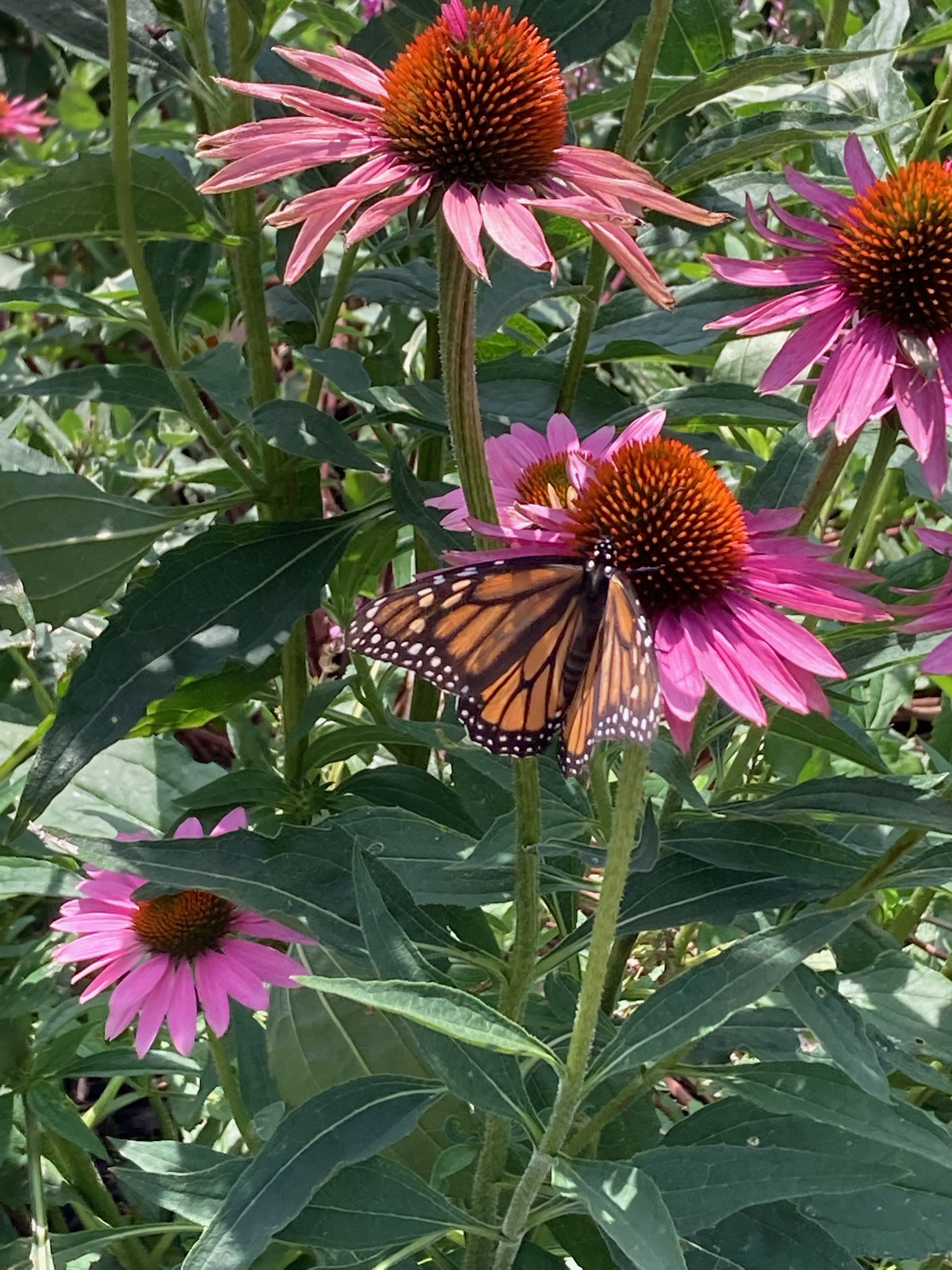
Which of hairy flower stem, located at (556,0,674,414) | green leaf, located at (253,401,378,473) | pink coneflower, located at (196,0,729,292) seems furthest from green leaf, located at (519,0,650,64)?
green leaf, located at (253,401,378,473)

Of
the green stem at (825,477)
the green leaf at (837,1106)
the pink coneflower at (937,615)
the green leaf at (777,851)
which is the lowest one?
the green leaf at (837,1106)

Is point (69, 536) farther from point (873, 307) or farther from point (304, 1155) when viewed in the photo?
point (873, 307)

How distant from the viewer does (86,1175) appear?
47.9 inches

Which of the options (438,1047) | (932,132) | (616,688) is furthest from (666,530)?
(932,132)

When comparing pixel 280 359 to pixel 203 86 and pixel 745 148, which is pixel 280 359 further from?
pixel 745 148

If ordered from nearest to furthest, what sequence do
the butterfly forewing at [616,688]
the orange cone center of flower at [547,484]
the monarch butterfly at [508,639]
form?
the butterfly forewing at [616,688], the monarch butterfly at [508,639], the orange cone center of flower at [547,484]

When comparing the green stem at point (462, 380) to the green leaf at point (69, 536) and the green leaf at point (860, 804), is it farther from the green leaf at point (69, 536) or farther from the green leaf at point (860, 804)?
the green leaf at point (69, 536)

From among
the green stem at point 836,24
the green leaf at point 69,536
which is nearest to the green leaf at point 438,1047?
the green leaf at point 69,536

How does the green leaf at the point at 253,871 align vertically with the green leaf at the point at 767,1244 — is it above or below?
above

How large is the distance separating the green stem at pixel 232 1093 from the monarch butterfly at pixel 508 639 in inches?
19.4

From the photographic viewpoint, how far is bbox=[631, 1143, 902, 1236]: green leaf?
29.0 inches

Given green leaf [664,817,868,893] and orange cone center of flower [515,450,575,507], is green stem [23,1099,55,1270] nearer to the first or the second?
green leaf [664,817,868,893]

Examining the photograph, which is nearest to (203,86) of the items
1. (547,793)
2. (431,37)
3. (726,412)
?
(431,37)

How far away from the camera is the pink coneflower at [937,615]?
74cm
